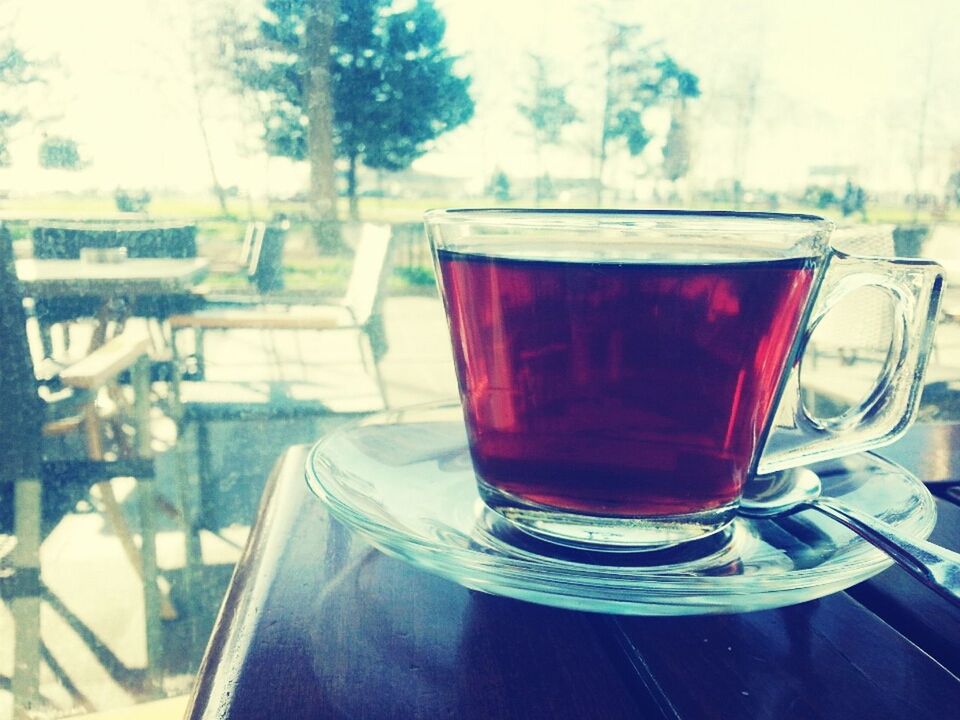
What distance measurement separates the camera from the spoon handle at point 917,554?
8.7 inches

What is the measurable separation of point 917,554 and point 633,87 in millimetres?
1164

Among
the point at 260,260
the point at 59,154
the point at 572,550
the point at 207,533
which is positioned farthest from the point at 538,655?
the point at 260,260

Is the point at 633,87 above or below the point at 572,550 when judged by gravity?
above

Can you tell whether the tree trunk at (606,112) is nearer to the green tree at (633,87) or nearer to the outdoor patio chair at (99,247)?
the green tree at (633,87)

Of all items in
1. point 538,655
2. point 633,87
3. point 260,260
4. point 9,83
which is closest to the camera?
point 538,655

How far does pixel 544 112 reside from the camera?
50.4 inches

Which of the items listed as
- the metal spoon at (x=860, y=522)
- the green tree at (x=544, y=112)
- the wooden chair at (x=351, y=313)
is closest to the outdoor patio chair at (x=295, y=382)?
the wooden chair at (x=351, y=313)

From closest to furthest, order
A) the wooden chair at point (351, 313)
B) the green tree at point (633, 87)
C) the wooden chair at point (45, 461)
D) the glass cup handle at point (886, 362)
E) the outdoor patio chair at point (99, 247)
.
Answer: the glass cup handle at point (886, 362) < the wooden chair at point (45, 461) < the outdoor patio chair at point (99, 247) < the green tree at point (633, 87) < the wooden chair at point (351, 313)

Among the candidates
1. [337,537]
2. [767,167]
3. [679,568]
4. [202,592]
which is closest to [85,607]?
[202,592]

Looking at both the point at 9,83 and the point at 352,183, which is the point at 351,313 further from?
the point at 9,83

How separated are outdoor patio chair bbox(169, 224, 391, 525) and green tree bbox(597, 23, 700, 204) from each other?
44 centimetres

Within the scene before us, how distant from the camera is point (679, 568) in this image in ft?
0.85

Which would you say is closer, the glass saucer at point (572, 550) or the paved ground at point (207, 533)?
the glass saucer at point (572, 550)

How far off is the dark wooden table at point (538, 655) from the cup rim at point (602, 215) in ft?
0.42
